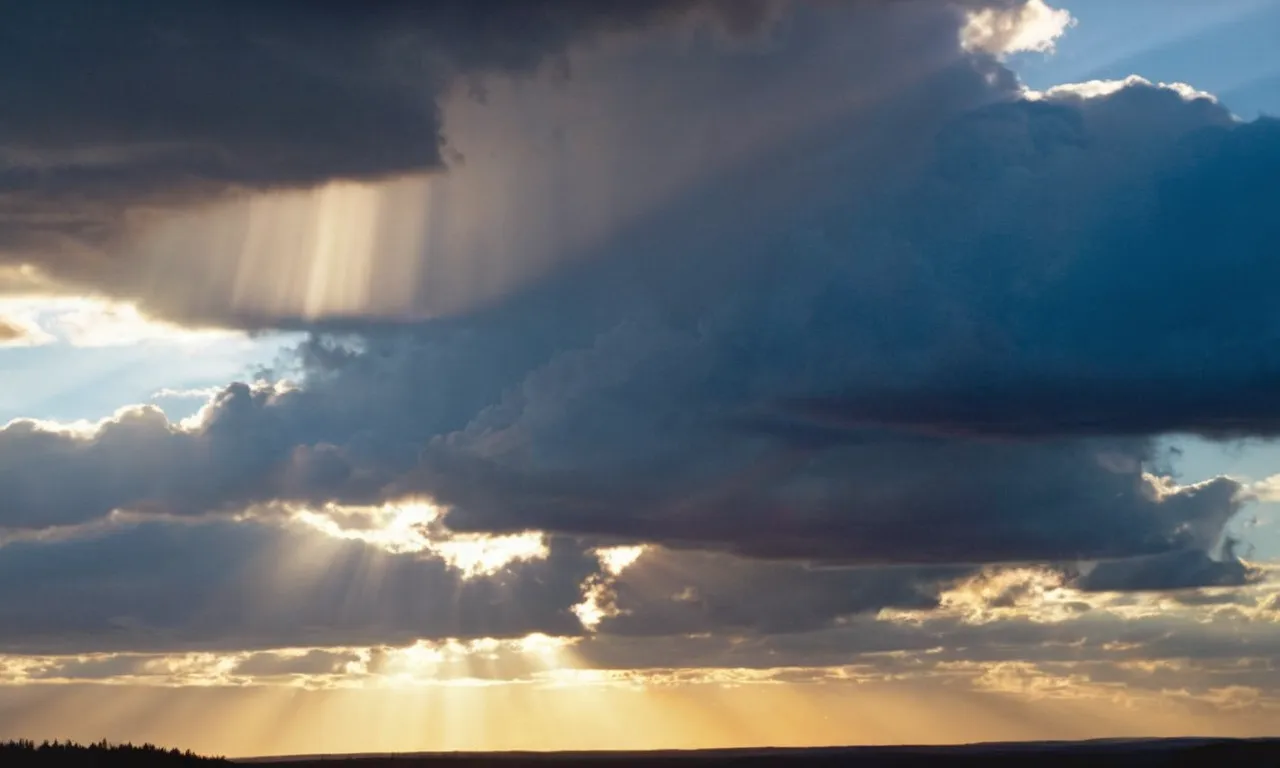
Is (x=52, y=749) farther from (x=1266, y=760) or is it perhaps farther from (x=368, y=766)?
(x=1266, y=760)

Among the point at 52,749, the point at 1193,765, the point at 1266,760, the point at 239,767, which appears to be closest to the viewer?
the point at 52,749

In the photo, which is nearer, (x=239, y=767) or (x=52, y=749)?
(x=52, y=749)

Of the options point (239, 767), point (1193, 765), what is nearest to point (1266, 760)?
point (1193, 765)

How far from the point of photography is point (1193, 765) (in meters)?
199

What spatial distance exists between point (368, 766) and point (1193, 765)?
9074 cm

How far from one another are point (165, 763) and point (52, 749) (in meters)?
7.77

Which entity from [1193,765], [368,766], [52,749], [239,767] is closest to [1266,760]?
[1193,765]

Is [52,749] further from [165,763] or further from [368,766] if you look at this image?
[368,766]

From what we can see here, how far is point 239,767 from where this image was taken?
13338 centimetres

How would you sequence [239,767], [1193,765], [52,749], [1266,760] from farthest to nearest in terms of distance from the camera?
[1193,765]
[1266,760]
[239,767]
[52,749]

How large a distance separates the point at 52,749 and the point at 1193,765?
130 meters

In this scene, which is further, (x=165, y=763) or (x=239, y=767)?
(x=239, y=767)

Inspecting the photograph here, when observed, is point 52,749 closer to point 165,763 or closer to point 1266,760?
point 165,763

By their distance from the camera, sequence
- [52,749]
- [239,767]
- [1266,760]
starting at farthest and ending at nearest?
[1266,760] < [239,767] < [52,749]
